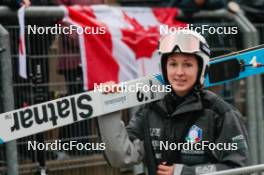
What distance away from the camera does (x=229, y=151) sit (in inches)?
120

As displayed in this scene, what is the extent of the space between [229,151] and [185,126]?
25cm

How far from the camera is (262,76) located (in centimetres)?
630

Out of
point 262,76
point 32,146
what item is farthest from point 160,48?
point 262,76

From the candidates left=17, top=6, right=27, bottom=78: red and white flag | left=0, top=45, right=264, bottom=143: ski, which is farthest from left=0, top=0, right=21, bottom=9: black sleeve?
left=0, top=45, right=264, bottom=143: ski

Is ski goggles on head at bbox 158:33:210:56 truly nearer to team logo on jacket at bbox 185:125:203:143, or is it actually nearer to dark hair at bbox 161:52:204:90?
dark hair at bbox 161:52:204:90

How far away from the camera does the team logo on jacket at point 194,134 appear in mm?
3091

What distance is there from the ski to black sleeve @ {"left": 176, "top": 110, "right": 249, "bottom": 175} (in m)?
0.43

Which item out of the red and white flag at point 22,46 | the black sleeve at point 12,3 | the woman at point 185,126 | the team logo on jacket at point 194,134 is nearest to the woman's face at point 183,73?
the woman at point 185,126

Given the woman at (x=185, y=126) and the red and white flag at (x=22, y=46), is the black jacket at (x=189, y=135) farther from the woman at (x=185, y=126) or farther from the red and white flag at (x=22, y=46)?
the red and white flag at (x=22, y=46)

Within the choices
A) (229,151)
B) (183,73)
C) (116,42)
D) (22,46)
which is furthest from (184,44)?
(116,42)

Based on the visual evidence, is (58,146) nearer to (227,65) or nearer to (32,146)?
(32,146)

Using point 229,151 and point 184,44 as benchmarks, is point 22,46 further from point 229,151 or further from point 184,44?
point 229,151

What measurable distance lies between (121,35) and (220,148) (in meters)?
2.42

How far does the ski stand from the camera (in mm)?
3334
